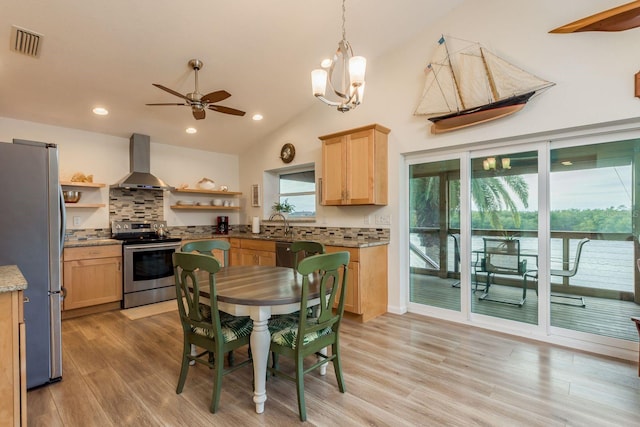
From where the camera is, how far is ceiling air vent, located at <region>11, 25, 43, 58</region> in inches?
102

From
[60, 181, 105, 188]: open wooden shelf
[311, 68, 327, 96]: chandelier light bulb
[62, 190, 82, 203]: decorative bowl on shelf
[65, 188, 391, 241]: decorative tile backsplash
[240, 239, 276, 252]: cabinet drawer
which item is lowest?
[240, 239, 276, 252]: cabinet drawer

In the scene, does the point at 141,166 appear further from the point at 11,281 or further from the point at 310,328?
the point at 310,328

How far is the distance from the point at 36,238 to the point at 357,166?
294 cm

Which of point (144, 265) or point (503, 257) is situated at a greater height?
point (503, 257)

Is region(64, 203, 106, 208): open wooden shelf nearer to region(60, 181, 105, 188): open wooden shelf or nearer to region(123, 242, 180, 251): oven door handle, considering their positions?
region(60, 181, 105, 188): open wooden shelf

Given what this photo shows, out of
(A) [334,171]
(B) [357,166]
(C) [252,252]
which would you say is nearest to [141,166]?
(C) [252,252]

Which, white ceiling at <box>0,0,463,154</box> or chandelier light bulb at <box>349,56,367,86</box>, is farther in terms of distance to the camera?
white ceiling at <box>0,0,463,154</box>

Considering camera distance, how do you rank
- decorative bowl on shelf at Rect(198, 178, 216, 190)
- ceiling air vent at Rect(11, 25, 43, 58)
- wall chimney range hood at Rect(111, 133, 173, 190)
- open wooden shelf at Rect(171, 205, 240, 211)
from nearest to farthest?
1. ceiling air vent at Rect(11, 25, 43, 58)
2. wall chimney range hood at Rect(111, 133, 173, 190)
3. open wooden shelf at Rect(171, 205, 240, 211)
4. decorative bowl on shelf at Rect(198, 178, 216, 190)

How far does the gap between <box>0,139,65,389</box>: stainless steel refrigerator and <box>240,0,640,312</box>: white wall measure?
3030 mm

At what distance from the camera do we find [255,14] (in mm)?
2879

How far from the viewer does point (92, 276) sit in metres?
3.77

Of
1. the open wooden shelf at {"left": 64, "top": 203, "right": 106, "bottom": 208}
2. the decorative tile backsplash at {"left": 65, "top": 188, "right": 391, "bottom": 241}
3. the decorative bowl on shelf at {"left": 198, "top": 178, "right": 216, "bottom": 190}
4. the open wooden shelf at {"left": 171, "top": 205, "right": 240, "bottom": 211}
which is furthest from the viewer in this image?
the decorative bowl on shelf at {"left": 198, "top": 178, "right": 216, "bottom": 190}

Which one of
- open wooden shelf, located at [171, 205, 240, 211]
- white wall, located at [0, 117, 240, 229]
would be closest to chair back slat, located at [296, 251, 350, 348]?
open wooden shelf, located at [171, 205, 240, 211]

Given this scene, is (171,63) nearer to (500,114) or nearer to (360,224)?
(360,224)
